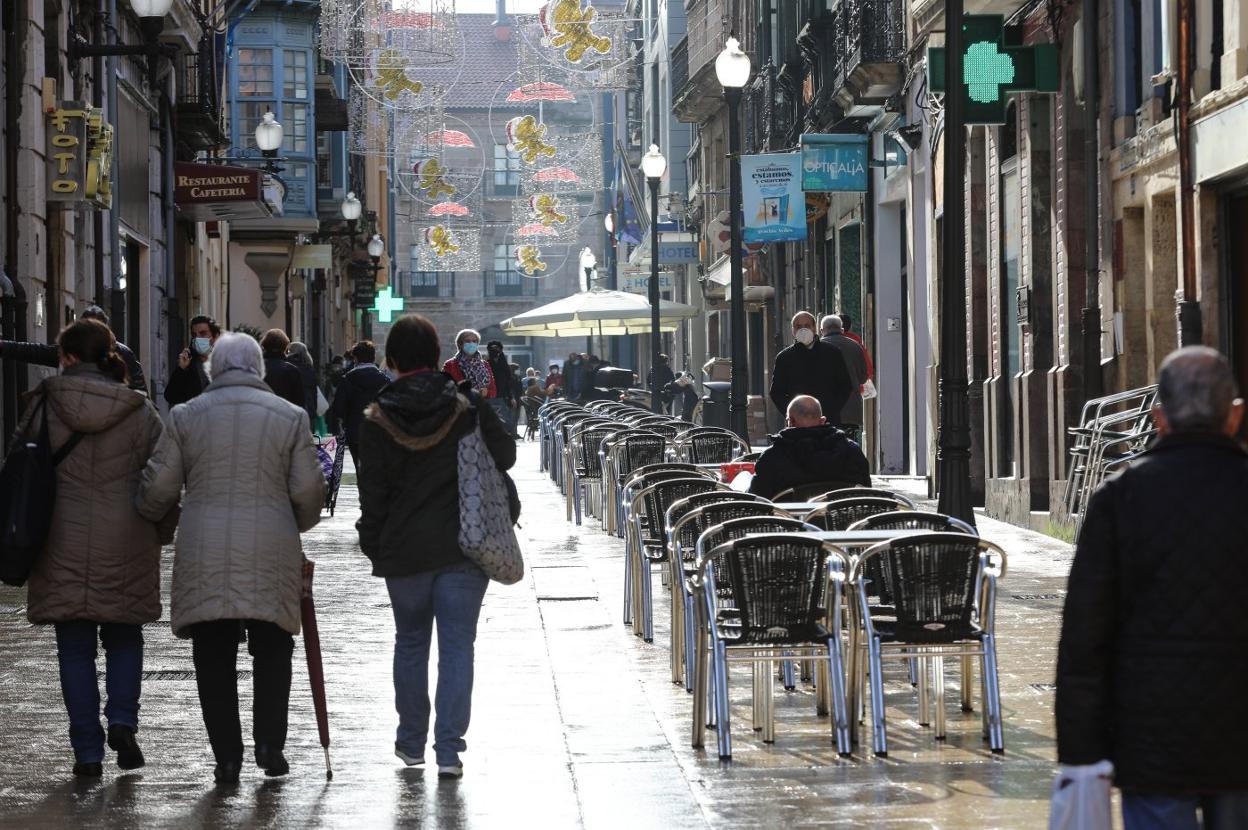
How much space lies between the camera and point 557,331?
39344 mm

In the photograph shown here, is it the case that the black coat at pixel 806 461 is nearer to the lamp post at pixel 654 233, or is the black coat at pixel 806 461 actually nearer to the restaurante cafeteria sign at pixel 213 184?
the restaurante cafeteria sign at pixel 213 184

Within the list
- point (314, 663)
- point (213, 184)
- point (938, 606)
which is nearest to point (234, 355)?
point (314, 663)

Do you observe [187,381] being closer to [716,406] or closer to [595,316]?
[716,406]

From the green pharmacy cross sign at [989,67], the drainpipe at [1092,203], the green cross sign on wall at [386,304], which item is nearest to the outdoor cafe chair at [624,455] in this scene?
the drainpipe at [1092,203]

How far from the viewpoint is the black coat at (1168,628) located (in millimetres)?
4891

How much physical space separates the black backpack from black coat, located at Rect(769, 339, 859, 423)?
1084 centimetres

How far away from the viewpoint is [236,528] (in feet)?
27.2

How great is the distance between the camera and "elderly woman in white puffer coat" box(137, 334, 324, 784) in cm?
827

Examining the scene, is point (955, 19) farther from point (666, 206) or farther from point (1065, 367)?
point (666, 206)

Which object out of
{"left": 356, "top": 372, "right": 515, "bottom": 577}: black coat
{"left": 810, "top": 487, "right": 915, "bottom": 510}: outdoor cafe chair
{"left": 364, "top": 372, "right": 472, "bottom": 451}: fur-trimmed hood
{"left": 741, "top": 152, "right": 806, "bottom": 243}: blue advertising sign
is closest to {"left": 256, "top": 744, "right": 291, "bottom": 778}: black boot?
{"left": 356, "top": 372, "right": 515, "bottom": 577}: black coat

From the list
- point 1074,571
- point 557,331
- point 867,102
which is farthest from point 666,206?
point 1074,571

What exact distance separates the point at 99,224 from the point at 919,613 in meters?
16.5

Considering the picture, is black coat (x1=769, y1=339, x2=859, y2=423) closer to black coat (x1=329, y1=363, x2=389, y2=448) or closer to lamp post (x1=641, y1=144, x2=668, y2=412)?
black coat (x1=329, y1=363, x2=389, y2=448)

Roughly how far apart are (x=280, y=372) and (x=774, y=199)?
1370 cm
